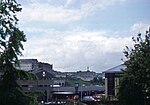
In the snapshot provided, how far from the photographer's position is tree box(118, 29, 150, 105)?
30297 mm

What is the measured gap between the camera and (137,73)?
3162cm

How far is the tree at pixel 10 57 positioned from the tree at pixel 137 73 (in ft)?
30.2

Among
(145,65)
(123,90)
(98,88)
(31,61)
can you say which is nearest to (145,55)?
(145,65)

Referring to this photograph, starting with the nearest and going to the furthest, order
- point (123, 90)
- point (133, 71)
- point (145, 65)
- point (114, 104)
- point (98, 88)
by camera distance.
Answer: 1. point (145, 65)
2. point (133, 71)
3. point (123, 90)
4. point (114, 104)
5. point (98, 88)

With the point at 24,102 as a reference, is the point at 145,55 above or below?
above

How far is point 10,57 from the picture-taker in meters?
25.7

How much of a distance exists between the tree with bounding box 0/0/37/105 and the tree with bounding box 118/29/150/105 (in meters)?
9.21

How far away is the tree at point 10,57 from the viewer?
82.1 ft

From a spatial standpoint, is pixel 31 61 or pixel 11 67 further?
pixel 31 61

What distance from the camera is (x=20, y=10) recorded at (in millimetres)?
26016

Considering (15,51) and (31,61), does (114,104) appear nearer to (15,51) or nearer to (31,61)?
(15,51)

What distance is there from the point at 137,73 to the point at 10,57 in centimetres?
1089

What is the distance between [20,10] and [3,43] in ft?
8.05

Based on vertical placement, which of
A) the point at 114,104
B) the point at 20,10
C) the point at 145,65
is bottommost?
the point at 114,104
